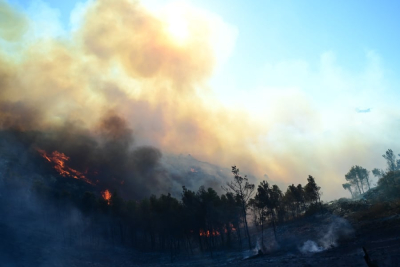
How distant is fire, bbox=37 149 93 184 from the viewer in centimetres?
17407

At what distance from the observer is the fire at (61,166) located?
17407 cm

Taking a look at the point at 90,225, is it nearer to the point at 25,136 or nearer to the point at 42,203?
the point at 42,203

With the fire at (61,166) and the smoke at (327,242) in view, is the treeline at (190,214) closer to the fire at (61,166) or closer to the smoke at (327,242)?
the smoke at (327,242)

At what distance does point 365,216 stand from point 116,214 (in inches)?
3089

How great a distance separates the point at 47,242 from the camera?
61906 mm

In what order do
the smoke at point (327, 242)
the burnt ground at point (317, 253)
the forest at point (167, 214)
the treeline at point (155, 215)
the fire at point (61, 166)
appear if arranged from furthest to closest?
the fire at point (61, 166) → the treeline at point (155, 215) → the forest at point (167, 214) → the smoke at point (327, 242) → the burnt ground at point (317, 253)

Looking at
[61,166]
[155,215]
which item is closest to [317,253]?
[155,215]

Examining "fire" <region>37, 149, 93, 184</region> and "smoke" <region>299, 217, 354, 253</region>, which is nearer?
"smoke" <region>299, 217, 354, 253</region>

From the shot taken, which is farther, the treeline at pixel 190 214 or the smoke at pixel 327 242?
the treeline at pixel 190 214

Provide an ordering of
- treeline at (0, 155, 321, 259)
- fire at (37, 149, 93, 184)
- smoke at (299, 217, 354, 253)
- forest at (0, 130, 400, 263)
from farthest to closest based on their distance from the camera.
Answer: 1. fire at (37, 149, 93, 184)
2. treeline at (0, 155, 321, 259)
3. forest at (0, 130, 400, 263)
4. smoke at (299, 217, 354, 253)

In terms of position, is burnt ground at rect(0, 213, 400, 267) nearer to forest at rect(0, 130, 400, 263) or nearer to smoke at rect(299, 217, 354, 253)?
smoke at rect(299, 217, 354, 253)

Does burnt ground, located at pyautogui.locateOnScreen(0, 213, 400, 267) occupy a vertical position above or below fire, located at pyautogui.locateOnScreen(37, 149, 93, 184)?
below

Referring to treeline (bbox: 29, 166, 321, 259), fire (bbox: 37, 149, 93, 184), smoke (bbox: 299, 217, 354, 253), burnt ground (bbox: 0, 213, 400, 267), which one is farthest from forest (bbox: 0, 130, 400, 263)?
fire (bbox: 37, 149, 93, 184)

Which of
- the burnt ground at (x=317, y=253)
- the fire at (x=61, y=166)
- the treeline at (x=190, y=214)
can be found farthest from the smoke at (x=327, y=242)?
the fire at (x=61, y=166)
